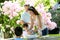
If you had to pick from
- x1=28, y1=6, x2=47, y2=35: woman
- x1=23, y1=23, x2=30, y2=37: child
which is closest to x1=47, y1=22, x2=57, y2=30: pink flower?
x1=28, y1=6, x2=47, y2=35: woman

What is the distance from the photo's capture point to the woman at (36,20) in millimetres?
2006

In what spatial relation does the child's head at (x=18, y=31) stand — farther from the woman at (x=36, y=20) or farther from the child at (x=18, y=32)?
the woman at (x=36, y=20)

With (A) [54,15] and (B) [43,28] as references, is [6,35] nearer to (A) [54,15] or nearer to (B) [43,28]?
(B) [43,28]

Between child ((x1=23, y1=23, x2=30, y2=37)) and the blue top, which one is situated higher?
the blue top

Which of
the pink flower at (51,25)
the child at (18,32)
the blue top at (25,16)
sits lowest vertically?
the child at (18,32)

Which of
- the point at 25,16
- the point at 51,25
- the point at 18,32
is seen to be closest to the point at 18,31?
the point at 18,32

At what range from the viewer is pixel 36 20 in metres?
2.02

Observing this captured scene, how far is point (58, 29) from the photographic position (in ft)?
6.70

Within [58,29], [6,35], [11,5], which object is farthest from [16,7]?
[58,29]

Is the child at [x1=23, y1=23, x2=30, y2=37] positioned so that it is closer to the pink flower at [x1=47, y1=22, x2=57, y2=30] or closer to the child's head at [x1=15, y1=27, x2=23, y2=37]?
the child's head at [x1=15, y1=27, x2=23, y2=37]

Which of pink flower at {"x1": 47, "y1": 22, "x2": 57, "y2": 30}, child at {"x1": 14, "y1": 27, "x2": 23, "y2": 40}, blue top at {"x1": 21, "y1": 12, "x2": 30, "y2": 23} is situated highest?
blue top at {"x1": 21, "y1": 12, "x2": 30, "y2": 23}

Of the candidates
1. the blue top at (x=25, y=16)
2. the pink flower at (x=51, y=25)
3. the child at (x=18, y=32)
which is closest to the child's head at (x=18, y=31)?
the child at (x=18, y=32)

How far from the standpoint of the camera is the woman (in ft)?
6.58

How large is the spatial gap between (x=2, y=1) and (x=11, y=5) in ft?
0.36
